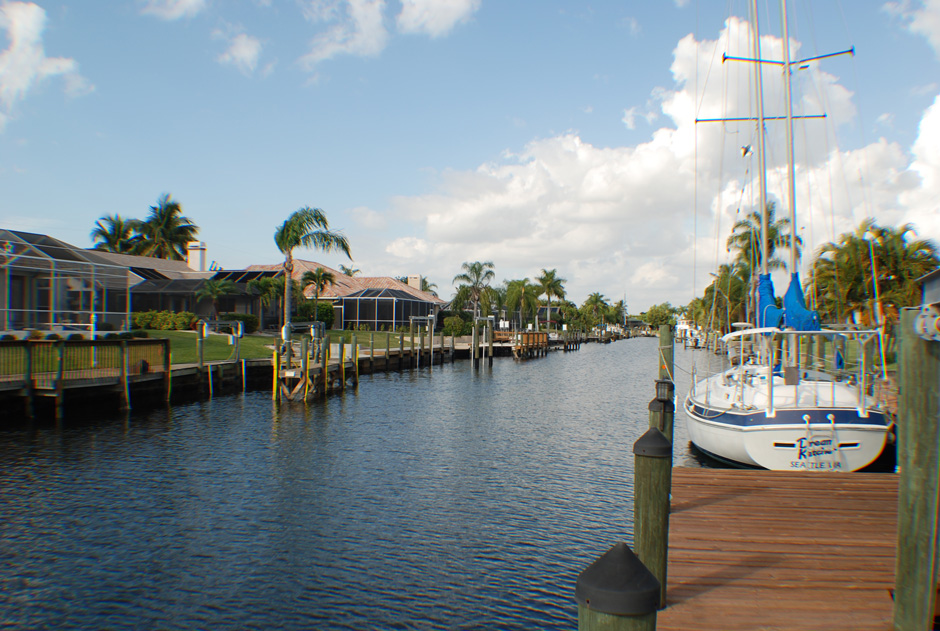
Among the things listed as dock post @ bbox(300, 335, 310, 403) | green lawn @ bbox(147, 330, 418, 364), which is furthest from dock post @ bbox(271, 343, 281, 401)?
green lawn @ bbox(147, 330, 418, 364)

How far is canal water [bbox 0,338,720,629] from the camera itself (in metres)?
7.33

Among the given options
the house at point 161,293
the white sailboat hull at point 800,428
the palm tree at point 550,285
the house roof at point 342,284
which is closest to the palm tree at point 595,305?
the palm tree at point 550,285

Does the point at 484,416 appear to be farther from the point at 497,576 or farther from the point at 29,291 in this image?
the point at 29,291

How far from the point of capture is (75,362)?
66.0 feet

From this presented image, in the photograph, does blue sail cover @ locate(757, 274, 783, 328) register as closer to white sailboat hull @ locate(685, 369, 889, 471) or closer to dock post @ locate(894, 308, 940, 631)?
white sailboat hull @ locate(685, 369, 889, 471)

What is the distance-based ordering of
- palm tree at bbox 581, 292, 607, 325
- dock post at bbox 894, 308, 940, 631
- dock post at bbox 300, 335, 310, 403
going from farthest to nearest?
palm tree at bbox 581, 292, 607, 325 < dock post at bbox 300, 335, 310, 403 < dock post at bbox 894, 308, 940, 631

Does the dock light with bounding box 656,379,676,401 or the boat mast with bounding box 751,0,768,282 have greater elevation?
the boat mast with bounding box 751,0,768,282

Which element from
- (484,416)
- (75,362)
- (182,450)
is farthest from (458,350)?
(182,450)

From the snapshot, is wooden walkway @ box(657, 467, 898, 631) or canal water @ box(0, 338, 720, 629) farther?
canal water @ box(0, 338, 720, 629)

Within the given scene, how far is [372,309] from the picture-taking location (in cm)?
6159

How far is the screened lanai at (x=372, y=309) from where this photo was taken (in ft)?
200

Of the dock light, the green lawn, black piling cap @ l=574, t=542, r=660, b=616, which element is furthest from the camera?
the green lawn

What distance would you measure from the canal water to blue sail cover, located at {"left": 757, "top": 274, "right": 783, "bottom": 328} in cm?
388

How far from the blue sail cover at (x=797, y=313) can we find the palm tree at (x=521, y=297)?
2731 inches
